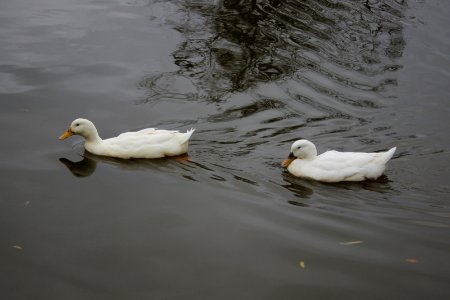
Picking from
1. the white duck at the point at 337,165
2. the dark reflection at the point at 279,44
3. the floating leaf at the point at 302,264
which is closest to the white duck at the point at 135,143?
the white duck at the point at 337,165

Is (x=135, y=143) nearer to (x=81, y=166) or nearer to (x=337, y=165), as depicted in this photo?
(x=81, y=166)

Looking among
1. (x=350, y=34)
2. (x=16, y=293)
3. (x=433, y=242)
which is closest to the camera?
(x=16, y=293)

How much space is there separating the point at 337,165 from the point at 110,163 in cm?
304

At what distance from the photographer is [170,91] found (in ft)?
33.7

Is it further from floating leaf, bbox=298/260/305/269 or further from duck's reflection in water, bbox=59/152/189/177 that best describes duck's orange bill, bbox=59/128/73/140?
floating leaf, bbox=298/260/305/269

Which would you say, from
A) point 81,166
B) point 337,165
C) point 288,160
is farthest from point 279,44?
point 81,166

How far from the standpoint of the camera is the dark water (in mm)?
5582

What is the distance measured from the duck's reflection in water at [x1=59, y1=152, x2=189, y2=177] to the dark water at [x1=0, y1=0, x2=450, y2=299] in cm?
4

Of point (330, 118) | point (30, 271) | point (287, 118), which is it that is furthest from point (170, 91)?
point (30, 271)

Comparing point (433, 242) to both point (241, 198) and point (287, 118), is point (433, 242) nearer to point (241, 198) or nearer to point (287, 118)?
point (241, 198)

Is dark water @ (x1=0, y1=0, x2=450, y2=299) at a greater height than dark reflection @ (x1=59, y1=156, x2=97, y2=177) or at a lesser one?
greater

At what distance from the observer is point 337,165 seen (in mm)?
7730

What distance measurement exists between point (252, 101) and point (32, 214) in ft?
15.5

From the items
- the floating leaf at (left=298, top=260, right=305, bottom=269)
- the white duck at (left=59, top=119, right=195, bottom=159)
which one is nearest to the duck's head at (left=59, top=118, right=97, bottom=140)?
the white duck at (left=59, top=119, right=195, bottom=159)
